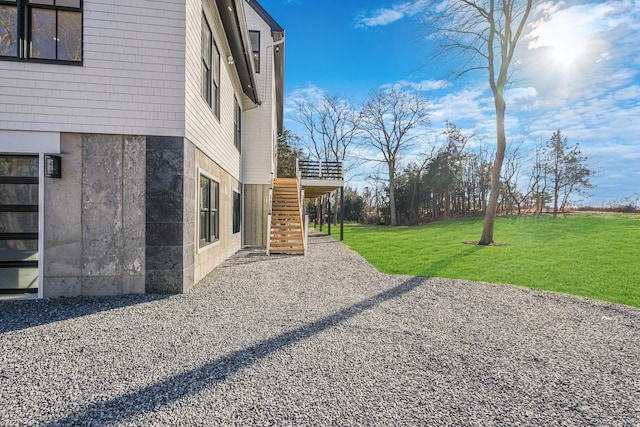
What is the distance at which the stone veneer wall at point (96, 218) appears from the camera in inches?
181

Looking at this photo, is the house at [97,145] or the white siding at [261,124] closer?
the house at [97,145]

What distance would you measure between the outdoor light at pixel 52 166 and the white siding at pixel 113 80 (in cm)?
46

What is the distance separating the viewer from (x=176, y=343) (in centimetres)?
321

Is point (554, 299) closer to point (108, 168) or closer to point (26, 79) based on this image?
point (108, 168)

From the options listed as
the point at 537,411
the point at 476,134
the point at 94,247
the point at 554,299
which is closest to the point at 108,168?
the point at 94,247

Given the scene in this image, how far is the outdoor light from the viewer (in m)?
4.43

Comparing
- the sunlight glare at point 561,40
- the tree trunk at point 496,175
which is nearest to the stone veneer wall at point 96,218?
the tree trunk at point 496,175

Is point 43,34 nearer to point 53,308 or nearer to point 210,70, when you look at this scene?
point 210,70

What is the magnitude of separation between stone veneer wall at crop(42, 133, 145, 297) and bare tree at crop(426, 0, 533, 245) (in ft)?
40.7

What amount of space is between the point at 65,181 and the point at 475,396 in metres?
5.82

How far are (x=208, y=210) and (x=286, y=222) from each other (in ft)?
15.9

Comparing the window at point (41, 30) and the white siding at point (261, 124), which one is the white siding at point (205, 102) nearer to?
the window at point (41, 30)

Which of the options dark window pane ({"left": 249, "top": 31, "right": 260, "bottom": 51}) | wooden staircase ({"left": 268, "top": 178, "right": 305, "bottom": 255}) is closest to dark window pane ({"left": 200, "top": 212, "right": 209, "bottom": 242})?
wooden staircase ({"left": 268, "top": 178, "right": 305, "bottom": 255})

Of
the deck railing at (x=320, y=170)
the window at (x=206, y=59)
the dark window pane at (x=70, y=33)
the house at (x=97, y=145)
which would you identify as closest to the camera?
the house at (x=97, y=145)
